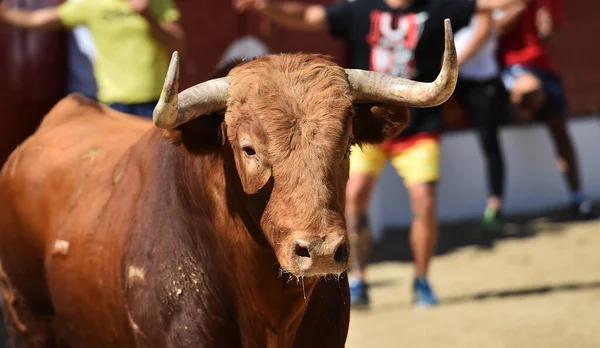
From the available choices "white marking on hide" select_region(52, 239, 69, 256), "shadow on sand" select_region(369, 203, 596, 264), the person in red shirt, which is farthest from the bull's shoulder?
the person in red shirt

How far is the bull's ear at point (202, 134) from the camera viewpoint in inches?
132

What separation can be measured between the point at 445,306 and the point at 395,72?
1.40 meters

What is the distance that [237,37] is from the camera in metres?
9.24

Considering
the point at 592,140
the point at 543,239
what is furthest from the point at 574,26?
the point at 543,239

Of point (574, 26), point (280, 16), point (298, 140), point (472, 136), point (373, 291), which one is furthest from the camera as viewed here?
point (574, 26)

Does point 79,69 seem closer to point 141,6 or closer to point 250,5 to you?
point 141,6

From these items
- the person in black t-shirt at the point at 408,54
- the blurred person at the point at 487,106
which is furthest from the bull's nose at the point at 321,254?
the blurred person at the point at 487,106

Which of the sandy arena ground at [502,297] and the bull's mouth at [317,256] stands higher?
the bull's mouth at [317,256]

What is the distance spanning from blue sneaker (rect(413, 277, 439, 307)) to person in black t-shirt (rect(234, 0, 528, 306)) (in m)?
0.03

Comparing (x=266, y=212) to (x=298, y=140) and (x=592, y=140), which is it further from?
(x=592, y=140)

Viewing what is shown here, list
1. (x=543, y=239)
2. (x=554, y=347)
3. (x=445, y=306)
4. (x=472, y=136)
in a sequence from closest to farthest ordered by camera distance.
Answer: (x=554, y=347) → (x=445, y=306) → (x=543, y=239) → (x=472, y=136)

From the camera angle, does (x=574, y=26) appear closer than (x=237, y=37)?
No

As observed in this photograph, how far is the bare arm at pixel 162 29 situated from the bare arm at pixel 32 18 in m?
0.52

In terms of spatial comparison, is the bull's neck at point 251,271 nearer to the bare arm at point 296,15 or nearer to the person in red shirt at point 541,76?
the bare arm at point 296,15
